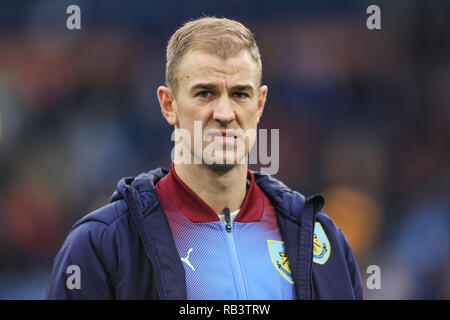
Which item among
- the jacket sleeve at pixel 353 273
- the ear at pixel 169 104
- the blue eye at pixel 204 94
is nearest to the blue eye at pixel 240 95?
the blue eye at pixel 204 94

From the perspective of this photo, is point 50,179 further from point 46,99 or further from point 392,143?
point 392,143

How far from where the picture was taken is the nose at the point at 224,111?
97.8 inches

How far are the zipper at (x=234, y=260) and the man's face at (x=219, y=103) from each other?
233mm

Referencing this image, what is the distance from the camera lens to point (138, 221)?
2.42 meters

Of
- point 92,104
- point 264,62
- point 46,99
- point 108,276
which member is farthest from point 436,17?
point 108,276

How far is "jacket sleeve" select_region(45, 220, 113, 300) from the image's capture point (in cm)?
230

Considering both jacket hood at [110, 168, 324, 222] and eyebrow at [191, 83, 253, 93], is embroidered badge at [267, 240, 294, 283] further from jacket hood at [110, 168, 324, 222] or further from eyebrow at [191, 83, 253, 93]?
eyebrow at [191, 83, 253, 93]

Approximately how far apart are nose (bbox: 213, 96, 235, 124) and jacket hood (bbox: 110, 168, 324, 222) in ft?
1.39

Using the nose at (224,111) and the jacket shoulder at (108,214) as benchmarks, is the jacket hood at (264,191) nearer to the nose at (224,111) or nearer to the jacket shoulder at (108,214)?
the jacket shoulder at (108,214)

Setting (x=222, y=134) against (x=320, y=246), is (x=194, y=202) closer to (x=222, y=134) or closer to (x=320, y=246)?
(x=222, y=134)
